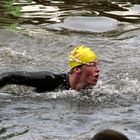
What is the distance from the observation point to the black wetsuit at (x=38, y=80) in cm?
912

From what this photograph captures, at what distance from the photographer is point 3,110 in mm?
8703

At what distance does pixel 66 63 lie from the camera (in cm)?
1233

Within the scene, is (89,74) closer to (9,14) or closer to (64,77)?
(64,77)

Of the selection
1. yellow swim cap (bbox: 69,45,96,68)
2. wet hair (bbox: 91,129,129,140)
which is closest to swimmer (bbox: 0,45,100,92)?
yellow swim cap (bbox: 69,45,96,68)

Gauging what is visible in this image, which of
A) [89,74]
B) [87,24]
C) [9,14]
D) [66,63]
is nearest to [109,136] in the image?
[89,74]

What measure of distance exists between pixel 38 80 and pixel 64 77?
0.47 meters

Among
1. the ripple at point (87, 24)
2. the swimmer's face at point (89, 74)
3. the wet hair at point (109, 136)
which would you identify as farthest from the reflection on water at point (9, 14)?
the wet hair at point (109, 136)

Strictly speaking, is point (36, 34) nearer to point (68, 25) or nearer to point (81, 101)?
point (68, 25)

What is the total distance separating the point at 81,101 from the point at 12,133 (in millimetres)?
1897

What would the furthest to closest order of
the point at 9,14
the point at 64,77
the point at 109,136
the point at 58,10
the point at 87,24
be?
the point at 58,10 → the point at 9,14 → the point at 87,24 → the point at 64,77 → the point at 109,136

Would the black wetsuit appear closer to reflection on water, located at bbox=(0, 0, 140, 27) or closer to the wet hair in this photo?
the wet hair

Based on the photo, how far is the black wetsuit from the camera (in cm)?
912

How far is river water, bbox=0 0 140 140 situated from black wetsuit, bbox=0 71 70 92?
0.14 metres

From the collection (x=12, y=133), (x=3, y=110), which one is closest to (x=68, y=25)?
(x=3, y=110)
